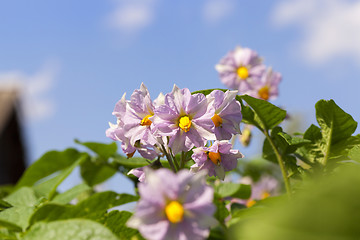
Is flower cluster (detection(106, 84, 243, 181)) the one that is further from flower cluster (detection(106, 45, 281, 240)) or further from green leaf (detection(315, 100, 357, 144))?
green leaf (detection(315, 100, 357, 144))

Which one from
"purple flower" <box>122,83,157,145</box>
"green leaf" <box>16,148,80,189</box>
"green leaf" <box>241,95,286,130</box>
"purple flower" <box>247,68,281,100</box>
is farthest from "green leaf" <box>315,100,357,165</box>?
"purple flower" <box>247,68,281,100</box>

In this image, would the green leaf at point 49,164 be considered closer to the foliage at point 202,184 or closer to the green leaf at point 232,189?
the foliage at point 202,184

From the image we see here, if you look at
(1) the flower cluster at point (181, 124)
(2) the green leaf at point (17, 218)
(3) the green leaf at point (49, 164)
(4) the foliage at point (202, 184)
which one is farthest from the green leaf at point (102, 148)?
(2) the green leaf at point (17, 218)

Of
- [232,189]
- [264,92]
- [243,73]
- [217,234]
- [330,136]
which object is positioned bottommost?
[217,234]

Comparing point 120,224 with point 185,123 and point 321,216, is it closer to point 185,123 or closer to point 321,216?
point 185,123

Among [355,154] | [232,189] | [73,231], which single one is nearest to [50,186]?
[232,189]

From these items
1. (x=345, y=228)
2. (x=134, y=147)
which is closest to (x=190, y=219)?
(x=345, y=228)
